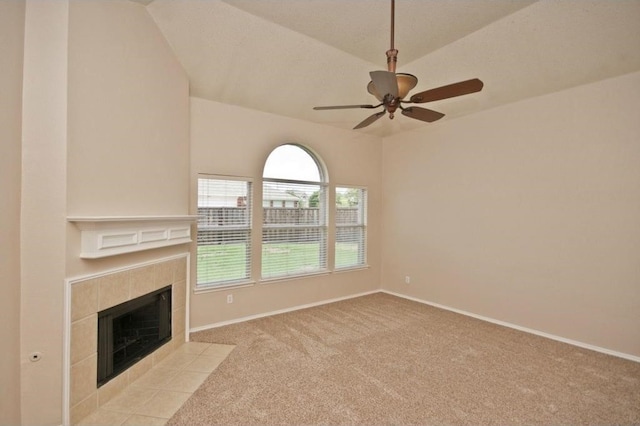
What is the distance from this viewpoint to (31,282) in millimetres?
1974

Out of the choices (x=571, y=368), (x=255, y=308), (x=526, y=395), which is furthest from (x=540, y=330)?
(x=255, y=308)

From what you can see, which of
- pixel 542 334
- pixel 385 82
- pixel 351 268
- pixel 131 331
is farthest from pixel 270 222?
pixel 542 334

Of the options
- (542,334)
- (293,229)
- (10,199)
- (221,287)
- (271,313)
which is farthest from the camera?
(293,229)

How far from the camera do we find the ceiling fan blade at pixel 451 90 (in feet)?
6.84

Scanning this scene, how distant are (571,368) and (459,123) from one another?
130 inches

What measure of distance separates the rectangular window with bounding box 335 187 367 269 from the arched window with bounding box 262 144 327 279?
1.06 feet

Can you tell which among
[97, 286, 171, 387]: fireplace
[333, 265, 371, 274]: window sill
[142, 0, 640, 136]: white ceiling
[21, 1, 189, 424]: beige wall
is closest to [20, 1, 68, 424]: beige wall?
[21, 1, 189, 424]: beige wall

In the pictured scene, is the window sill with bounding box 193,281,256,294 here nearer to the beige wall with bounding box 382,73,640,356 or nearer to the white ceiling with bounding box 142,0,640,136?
the white ceiling with bounding box 142,0,640,136

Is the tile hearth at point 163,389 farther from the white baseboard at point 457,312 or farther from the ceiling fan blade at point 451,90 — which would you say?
the ceiling fan blade at point 451,90

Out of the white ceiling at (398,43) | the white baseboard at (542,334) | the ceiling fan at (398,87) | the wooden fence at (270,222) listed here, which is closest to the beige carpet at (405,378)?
the white baseboard at (542,334)

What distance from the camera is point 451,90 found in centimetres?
218

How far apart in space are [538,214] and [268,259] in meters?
3.59

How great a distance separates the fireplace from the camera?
2.40 metres

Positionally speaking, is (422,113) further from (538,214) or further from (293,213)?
(293,213)
